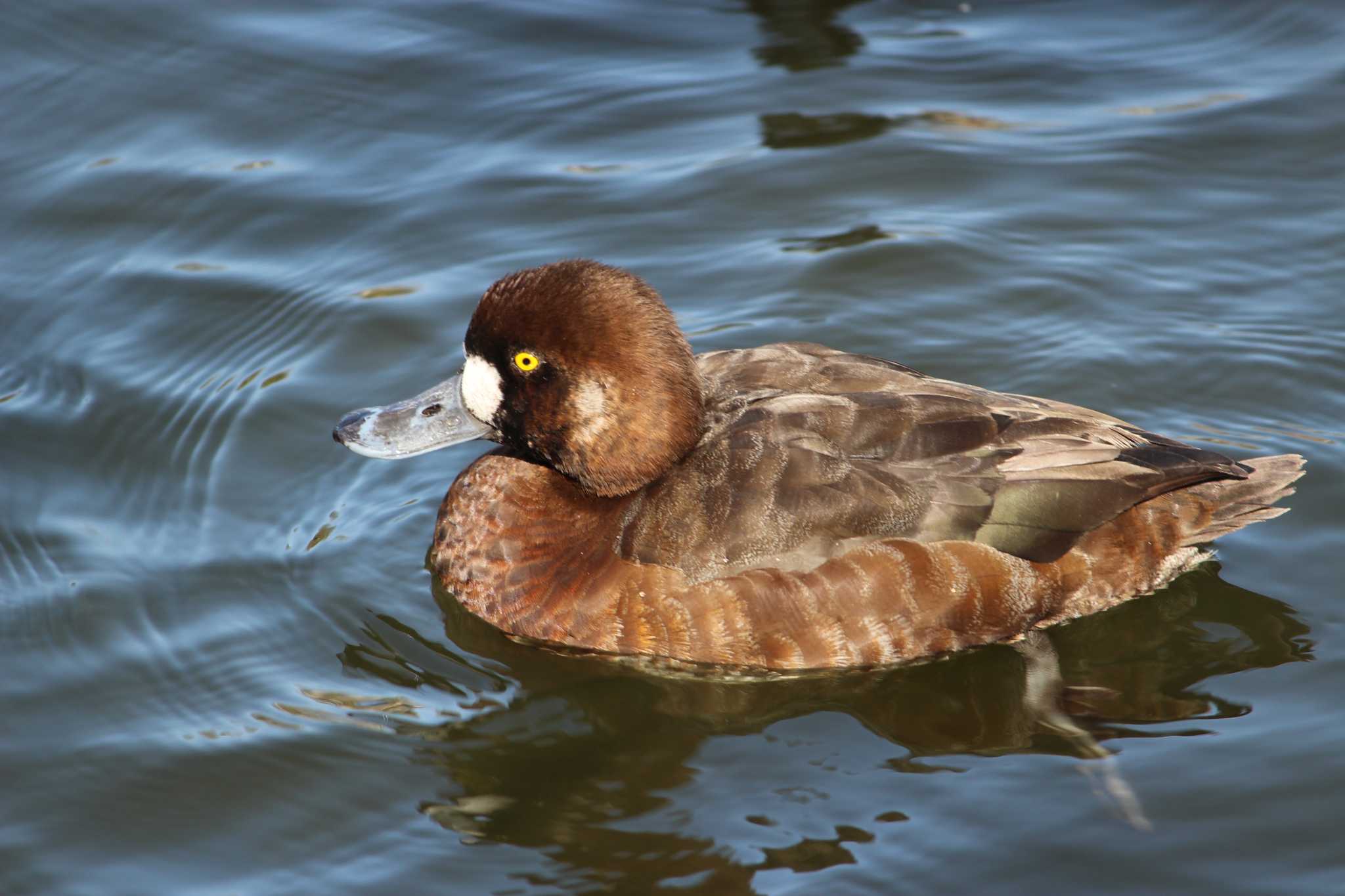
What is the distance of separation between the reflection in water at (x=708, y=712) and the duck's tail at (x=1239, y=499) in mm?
310

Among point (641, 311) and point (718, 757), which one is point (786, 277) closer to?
point (641, 311)

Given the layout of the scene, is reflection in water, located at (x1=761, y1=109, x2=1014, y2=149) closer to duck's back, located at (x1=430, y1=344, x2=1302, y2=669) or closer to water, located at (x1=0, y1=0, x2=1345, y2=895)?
water, located at (x1=0, y1=0, x2=1345, y2=895)

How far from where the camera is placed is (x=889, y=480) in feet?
18.2

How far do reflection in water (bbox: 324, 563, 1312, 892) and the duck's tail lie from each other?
1.02 feet

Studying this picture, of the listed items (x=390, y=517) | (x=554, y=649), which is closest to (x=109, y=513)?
(x=390, y=517)

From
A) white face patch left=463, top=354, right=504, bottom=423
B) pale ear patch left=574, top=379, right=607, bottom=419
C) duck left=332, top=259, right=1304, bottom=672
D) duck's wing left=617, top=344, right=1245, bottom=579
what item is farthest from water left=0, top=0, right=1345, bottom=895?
pale ear patch left=574, top=379, right=607, bottom=419

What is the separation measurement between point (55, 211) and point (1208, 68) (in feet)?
22.5

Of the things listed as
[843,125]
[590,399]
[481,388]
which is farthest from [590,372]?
[843,125]

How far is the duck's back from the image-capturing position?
18.2 ft

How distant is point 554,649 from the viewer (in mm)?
5934

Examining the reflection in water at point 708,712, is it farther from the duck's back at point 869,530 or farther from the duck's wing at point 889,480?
the duck's wing at point 889,480

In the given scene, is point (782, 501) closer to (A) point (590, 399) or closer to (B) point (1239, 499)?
(A) point (590, 399)

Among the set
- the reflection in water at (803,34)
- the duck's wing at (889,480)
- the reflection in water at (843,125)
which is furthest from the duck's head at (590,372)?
the reflection in water at (803,34)

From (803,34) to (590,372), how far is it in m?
5.34
